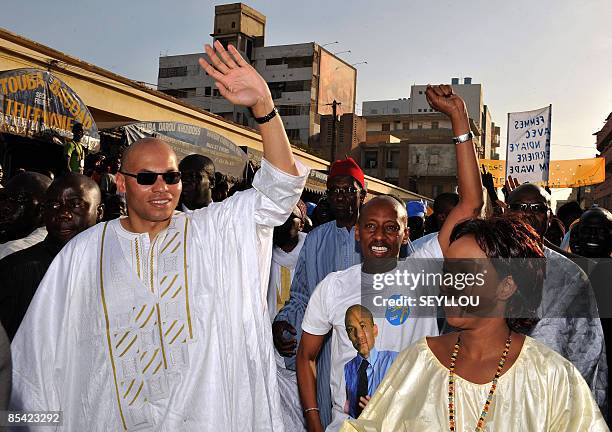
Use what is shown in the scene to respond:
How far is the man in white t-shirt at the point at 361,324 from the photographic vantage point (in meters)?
3.35

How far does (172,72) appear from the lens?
216 feet

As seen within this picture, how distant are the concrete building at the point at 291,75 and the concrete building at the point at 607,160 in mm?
23518

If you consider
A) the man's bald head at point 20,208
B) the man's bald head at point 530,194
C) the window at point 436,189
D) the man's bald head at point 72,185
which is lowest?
the man's bald head at point 20,208

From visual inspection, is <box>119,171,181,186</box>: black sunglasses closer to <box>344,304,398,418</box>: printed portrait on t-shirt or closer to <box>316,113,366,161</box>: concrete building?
<box>344,304,398,418</box>: printed portrait on t-shirt

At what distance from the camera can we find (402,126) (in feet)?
246

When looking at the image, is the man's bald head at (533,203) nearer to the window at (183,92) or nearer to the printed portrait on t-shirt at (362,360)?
the printed portrait on t-shirt at (362,360)

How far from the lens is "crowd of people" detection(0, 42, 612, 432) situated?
2.30 meters

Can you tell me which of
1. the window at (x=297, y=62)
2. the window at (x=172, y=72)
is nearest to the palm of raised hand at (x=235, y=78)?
the window at (x=297, y=62)

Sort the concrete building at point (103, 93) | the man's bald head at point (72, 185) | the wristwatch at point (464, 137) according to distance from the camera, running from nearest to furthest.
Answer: the wristwatch at point (464, 137) < the man's bald head at point (72, 185) < the concrete building at point (103, 93)

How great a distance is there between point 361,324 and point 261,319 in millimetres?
619

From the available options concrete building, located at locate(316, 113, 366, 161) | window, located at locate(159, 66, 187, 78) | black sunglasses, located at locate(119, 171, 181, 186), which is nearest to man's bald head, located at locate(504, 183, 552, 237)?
black sunglasses, located at locate(119, 171, 181, 186)

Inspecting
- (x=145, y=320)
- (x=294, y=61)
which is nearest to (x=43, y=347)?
(x=145, y=320)

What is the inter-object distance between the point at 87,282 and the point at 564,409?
2205mm

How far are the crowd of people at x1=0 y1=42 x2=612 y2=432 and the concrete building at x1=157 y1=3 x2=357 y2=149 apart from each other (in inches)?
1963
